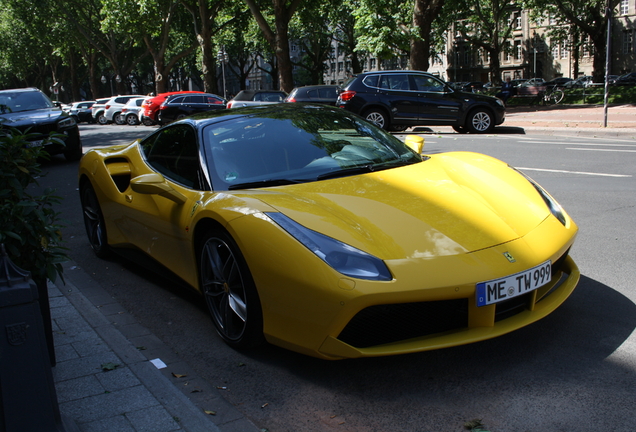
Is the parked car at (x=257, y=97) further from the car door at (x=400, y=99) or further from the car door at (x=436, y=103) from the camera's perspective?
the car door at (x=436, y=103)

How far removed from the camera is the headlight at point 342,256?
2.67 meters

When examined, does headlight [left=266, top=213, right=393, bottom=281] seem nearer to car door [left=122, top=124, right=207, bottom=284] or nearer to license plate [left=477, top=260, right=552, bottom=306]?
license plate [left=477, top=260, right=552, bottom=306]

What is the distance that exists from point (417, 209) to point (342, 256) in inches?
25.6

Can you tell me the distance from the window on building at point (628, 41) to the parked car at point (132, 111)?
50641 millimetres

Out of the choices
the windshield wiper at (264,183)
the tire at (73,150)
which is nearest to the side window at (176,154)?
the windshield wiper at (264,183)

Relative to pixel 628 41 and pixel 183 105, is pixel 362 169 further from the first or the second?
pixel 628 41

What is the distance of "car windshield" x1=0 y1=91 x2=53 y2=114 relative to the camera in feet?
43.3

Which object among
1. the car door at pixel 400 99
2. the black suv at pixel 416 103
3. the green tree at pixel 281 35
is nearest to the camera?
the black suv at pixel 416 103

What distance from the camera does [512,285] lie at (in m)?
2.80

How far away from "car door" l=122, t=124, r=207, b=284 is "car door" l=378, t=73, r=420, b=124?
12504mm

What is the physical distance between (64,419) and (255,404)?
2.67ft

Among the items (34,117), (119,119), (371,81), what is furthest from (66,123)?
(119,119)

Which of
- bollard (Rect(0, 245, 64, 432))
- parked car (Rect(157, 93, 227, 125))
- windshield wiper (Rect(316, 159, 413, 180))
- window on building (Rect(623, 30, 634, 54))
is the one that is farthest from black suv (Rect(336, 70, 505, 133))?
window on building (Rect(623, 30, 634, 54))

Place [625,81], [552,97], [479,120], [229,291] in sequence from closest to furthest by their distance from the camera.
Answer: [229,291]
[479,120]
[552,97]
[625,81]
